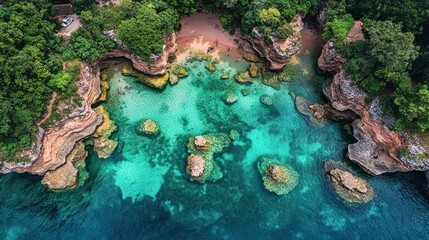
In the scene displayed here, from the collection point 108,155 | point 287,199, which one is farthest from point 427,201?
point 108,155

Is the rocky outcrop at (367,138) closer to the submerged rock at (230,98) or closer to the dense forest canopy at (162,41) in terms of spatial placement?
the dense forest canopy at (162,41)

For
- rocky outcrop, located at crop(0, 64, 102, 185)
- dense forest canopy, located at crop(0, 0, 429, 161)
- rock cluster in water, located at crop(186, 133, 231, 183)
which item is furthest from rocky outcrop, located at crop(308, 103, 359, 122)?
rocky outcrop, located at crop(0, 64, 102, 185)

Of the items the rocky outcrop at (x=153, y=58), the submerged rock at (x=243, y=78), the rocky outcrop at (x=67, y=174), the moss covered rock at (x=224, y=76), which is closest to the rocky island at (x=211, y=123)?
the rocky outcrop at (x=67, y=174)

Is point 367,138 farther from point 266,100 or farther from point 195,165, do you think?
point 195,165

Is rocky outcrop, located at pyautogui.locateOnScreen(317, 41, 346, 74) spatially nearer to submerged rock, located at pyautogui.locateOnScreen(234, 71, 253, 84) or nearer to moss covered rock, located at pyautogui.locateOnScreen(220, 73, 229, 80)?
submerged rock, located at pyautogui.locateOnScreen(234, 71, 253, 84)

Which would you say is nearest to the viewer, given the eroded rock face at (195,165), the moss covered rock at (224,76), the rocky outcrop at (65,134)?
the rocky outcrop at (65,134)
